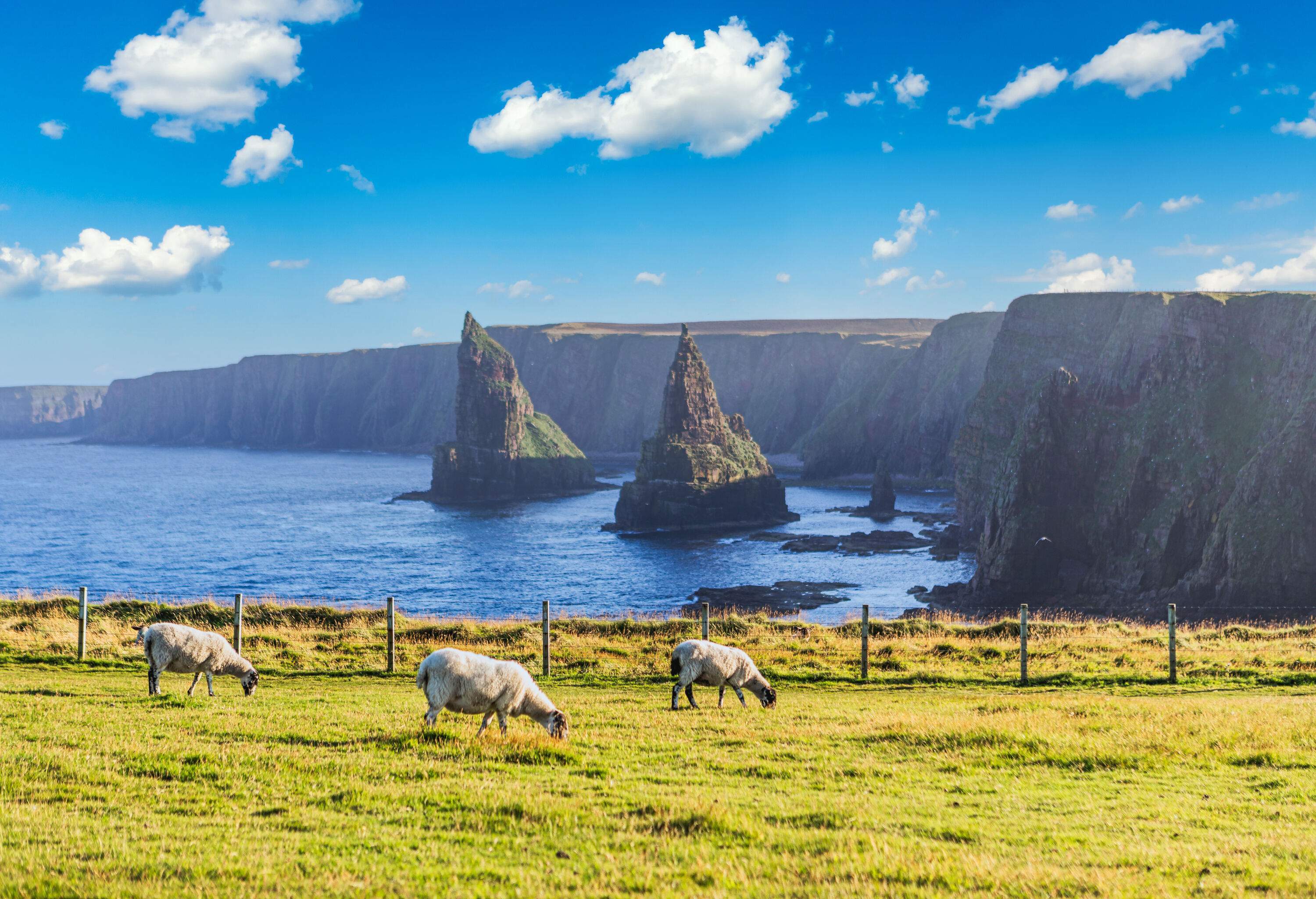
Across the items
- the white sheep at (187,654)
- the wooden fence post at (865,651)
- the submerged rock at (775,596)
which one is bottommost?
the submerged rock at (775,596)

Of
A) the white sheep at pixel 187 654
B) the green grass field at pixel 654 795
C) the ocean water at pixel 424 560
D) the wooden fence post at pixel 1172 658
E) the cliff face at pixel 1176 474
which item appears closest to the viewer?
the green grass field at pixel 654 795

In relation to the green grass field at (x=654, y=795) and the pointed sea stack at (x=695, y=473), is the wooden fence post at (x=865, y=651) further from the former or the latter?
the pointed sea stack at (x=695, y=473)

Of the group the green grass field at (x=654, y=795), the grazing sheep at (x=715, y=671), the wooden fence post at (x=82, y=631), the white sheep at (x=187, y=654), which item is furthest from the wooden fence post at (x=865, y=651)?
the wooden fence post at (x=82, y=631)

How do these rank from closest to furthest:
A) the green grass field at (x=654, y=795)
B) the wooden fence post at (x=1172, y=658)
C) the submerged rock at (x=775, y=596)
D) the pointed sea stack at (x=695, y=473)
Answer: the green grass field at (x=654, y=795), the wooden fence post at (x=1172, y=658), the submerged rock at (x=775, y=596), the pointed sea stack at (x=695, y=473)

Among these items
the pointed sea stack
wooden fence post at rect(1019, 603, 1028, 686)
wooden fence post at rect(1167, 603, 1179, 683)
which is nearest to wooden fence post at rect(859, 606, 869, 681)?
wooden fence post at rect(1019, 603, 1028, 686)

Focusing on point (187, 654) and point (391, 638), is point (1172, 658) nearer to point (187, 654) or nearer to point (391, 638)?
point (391, 638)

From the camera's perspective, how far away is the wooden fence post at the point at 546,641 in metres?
25.7

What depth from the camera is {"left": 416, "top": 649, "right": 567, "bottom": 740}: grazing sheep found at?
14.9 meters

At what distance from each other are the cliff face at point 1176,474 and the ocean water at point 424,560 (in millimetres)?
12820

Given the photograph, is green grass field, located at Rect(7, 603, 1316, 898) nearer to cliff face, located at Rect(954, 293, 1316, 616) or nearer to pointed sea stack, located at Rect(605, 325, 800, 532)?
cliff face, located at Rect(954, 293, 1316, 616)

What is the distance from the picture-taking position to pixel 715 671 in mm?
20031

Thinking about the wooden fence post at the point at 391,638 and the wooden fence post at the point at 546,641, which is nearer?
the wooden fence post at the point at 546,641

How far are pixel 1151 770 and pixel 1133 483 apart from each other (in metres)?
94.5

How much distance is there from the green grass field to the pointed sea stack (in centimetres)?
13589
